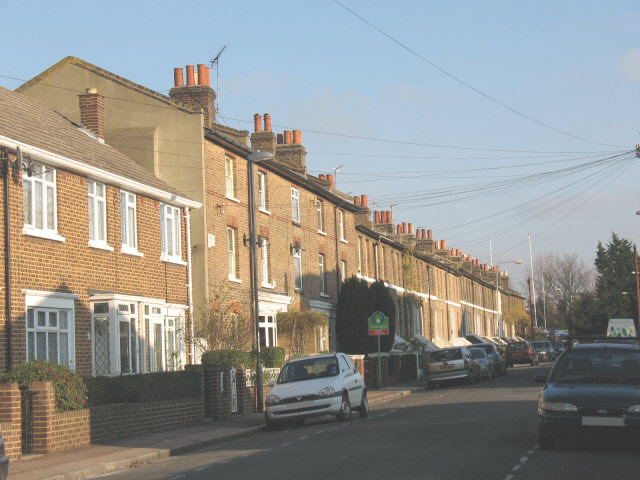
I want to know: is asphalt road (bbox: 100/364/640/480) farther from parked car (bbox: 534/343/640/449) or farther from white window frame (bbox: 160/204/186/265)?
white window frame (bbox: 160/204/186/265)

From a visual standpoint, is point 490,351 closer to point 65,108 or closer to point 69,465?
point 65,108

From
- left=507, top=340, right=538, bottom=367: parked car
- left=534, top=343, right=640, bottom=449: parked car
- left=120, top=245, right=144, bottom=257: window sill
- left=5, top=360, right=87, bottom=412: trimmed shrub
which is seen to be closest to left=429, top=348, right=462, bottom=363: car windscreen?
left=120, top=245, right=144, bottom=257: window sill

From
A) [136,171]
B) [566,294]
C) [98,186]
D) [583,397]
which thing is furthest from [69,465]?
[566,294]

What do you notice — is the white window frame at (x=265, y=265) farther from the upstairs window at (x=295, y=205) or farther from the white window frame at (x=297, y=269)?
the upstairs window at (x=295, y=205)

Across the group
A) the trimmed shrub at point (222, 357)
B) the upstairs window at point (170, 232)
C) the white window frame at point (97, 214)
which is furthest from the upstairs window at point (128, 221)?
the trimmed shrub at point (222, 357)

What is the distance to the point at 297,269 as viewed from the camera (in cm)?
3766

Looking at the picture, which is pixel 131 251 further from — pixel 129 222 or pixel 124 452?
pixel 124 452

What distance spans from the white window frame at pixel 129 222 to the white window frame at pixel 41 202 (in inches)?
122

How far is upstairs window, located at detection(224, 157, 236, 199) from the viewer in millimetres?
31255

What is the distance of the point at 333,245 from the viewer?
140 ft

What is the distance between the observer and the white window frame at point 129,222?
2453cm

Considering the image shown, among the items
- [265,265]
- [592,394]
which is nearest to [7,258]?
[592,394]

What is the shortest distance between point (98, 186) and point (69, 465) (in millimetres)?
10443

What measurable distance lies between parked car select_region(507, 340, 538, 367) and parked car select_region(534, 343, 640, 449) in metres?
46.4
